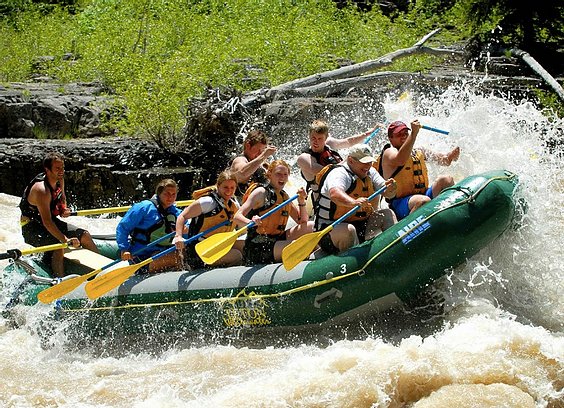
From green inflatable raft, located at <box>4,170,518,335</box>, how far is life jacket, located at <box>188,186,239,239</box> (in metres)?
0.33

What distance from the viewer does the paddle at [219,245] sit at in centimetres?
538

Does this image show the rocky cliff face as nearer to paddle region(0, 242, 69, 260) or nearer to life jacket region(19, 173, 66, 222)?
life jacket region(19, 173, 66, 222)

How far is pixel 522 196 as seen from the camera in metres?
5.29

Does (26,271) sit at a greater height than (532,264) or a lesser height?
lesser

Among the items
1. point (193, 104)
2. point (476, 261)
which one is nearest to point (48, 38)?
point (193, 104)

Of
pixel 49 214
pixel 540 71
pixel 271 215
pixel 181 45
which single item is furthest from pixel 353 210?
pixel 181 45

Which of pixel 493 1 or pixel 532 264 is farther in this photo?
pixel 493 1

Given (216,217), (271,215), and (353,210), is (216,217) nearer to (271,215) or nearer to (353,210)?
(271,215)

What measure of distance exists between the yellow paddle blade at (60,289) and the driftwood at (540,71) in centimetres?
733

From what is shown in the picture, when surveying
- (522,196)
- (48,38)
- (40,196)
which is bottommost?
(48,38)

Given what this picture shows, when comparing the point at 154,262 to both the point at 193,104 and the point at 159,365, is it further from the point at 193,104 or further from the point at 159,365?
the point at 193,104

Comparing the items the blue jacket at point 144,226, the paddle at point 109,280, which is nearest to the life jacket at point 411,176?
the paddle at point 109,280

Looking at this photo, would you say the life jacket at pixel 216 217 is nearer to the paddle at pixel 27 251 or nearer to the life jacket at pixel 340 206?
the life jacket at pixel 340 206

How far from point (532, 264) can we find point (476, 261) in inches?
16.5
